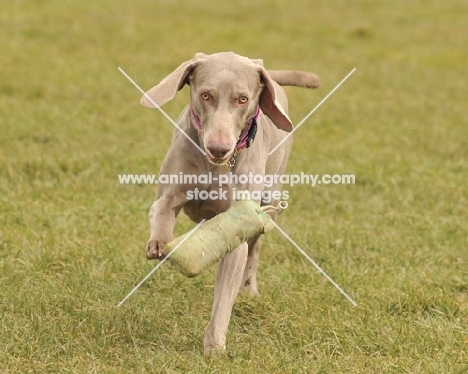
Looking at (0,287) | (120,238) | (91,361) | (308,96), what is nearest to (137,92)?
(308,96)

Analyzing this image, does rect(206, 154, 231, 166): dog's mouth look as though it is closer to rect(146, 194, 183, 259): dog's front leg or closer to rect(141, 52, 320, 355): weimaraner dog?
rect(141, 52, 320, 355): weimaraner dog

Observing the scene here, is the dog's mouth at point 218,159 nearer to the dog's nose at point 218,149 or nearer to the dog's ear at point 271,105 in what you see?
the dog's nose at point 218,149

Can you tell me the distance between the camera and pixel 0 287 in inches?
198

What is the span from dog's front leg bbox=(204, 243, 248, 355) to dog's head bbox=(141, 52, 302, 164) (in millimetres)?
578

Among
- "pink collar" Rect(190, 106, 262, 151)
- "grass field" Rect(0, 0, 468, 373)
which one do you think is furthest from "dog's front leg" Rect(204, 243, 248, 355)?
"pink collar" Rect(190, 106, 262, 151)

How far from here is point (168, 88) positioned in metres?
4.37

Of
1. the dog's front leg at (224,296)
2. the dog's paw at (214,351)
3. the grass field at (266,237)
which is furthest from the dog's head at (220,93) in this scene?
the grass field at (266,237)

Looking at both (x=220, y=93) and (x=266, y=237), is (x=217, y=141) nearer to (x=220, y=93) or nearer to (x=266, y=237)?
(x=220, y=93)

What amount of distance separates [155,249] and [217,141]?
22.3 inches

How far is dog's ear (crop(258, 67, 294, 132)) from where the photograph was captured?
14.9 feet

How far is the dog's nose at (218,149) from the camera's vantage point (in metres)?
4.09

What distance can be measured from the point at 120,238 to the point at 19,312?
4.10 feet

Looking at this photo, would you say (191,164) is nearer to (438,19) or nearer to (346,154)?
(346,154)

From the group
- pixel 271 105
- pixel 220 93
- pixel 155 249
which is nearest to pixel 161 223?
pixel 155 249
